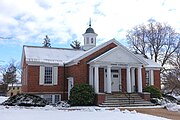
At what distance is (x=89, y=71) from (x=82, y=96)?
284 cm

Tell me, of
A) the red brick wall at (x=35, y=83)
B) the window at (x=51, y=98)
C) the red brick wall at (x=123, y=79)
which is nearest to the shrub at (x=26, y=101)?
the red brick wall at (x=35, y=83)

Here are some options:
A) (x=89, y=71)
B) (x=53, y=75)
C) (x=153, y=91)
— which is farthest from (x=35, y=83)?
(x=153, y=91)

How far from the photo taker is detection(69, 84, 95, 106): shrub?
21781mm

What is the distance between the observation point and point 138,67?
2455cm

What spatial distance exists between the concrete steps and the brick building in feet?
2.05

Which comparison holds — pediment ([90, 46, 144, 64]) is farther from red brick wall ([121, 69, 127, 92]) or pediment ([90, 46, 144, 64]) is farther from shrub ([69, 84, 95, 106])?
shrub ([69, 84, 95, 106])

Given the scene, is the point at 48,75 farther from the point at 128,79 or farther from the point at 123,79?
the point at 128,79

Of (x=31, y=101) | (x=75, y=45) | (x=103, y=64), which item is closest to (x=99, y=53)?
(x=103, y=64)

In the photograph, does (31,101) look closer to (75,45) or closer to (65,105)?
(65,105)

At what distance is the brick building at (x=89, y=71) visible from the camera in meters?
23.5

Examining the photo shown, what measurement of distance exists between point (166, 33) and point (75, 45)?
2906 cm

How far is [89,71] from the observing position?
23.8m

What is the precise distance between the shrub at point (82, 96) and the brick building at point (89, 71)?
2.47 feet

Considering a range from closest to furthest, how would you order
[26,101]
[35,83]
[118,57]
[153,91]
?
[26,101] → [118,57] → [35,83] → [153,91]
